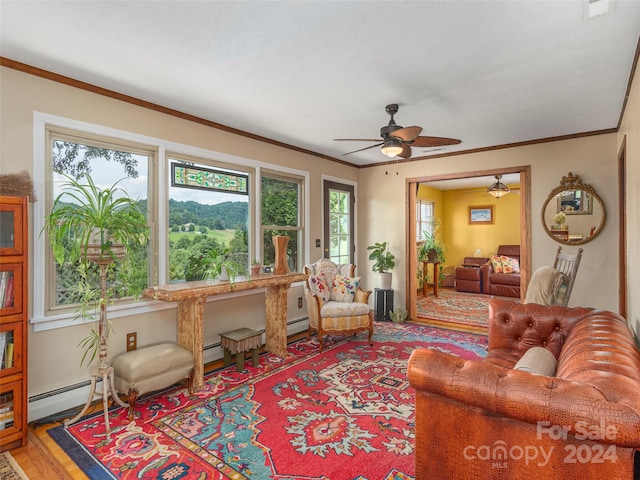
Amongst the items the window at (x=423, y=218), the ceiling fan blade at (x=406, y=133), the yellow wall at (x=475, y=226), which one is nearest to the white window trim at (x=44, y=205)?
the ceiling fan blade at (x=406, y=133)

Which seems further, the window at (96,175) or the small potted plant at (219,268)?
the small potted plant at (219,268)

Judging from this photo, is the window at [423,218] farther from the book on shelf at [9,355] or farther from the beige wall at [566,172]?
the book on shelf at [9,355]

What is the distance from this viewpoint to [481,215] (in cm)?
882

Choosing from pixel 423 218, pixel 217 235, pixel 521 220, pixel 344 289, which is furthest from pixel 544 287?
pixel 423 218

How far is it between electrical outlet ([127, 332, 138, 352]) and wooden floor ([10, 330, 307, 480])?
762 millimetres

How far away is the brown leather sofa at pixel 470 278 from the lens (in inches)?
307

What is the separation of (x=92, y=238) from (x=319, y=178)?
331 centimetres

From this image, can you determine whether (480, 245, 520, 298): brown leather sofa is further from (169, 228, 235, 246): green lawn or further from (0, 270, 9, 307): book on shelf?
(0, 270, 9, 307): book on shelf

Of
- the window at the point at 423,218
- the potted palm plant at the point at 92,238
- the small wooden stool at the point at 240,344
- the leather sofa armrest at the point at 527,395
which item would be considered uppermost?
the window at the point at 423,218

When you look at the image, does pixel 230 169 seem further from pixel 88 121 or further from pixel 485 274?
pixel 485 274

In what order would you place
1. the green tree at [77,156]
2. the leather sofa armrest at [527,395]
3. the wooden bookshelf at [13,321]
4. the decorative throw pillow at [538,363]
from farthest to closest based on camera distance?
1. the green tree at [77,156]
2. the wooden bookshelf at [13,321]
3. the decorative throw pillow at [538,363]
4. the leather sofa armrest at [527,395]

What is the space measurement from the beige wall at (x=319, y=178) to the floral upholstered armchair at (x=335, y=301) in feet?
1.77

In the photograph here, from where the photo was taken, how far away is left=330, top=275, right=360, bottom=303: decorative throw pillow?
4.43 m

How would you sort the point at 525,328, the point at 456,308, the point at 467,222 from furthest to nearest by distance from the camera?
the point at 467,222 → the point at 456,308 → the point at 525,328
